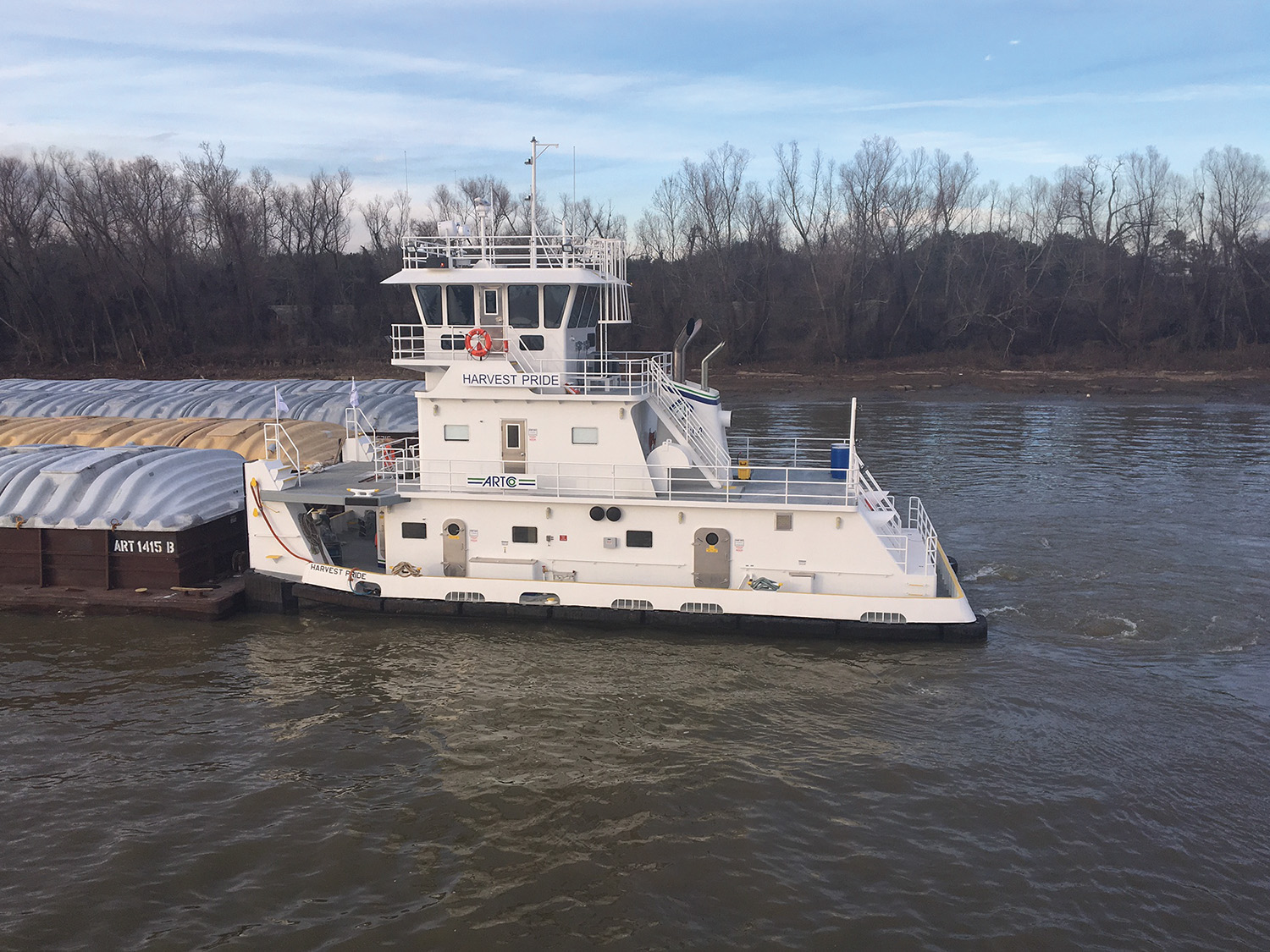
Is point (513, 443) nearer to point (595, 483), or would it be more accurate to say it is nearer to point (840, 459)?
point (595, 483)

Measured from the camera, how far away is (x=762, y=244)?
7238 cm

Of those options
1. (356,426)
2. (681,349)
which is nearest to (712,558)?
(681,349)

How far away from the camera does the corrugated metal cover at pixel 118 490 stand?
1838 centimetres

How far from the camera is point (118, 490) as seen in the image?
1903 cm

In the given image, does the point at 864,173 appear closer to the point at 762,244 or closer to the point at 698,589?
the point at 762,244

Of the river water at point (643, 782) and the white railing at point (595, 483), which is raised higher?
the white railing at point (595, 483)

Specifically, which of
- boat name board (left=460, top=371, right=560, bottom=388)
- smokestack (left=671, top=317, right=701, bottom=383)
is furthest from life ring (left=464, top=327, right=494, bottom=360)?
smokestack (left=671, top=317, right=701, bottom=383)

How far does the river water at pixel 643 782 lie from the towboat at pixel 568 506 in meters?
0.75

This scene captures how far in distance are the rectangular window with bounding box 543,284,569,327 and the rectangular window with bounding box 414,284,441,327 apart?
2.10 meters

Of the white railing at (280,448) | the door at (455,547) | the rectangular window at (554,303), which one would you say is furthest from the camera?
the white railing at (280,448)

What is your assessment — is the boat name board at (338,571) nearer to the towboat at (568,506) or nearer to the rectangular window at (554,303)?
the towboat at (568,506)

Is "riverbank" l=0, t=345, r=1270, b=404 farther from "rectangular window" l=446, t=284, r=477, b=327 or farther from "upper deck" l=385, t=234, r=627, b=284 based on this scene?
"rectangular window" l=446, t=284, r=477, b=327

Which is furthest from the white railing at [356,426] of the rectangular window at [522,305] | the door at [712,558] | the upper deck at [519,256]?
the door at [712,558]

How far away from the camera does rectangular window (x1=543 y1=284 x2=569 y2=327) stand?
17672 millimetres
